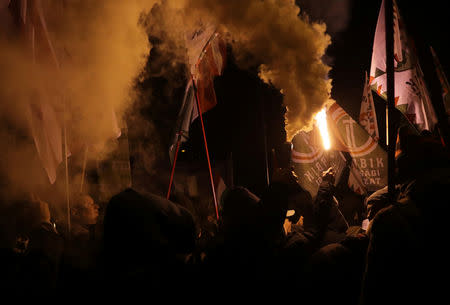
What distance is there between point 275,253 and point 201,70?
145 inches

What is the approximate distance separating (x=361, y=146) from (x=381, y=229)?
12.5 feet

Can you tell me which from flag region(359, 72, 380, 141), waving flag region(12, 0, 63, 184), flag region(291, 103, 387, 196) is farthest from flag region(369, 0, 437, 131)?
waving flag region(12, 0, 63, 184)

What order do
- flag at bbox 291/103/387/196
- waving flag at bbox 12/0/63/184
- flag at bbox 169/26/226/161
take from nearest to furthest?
Answer: waving flag at bbox 12/0/63/184, flag at bbox 169/26/226/161, flag at bbox 291/103/387/196

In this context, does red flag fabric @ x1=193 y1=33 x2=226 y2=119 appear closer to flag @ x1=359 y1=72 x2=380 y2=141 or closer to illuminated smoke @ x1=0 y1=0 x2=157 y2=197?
illuminated smoke @ x1=0 y1=0 x2=157 y2=197

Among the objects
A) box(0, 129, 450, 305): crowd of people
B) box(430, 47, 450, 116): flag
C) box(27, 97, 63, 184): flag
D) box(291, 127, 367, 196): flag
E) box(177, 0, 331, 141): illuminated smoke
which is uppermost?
box(430, 47, 450, 116): flag

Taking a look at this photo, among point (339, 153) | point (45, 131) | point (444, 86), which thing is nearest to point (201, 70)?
point (45, 131)

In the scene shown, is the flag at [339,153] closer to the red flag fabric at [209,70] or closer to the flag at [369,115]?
the red flag fabric at [209,70]

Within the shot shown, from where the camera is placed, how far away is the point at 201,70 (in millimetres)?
5246

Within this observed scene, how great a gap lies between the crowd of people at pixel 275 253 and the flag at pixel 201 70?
9.62ft

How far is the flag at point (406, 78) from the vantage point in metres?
4.61

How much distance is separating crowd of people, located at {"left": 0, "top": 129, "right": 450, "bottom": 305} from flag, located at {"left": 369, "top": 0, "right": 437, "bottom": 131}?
9.65 ft

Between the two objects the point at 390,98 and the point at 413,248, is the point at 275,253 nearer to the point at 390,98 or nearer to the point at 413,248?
the point at 413,248

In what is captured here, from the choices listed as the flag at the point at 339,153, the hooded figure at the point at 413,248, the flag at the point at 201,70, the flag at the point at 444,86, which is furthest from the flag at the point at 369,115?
the hooded figure at the point at 413,248

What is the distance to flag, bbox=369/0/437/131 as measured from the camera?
15.1ft
